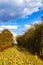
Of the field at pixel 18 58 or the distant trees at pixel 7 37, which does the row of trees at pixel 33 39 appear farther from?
the field at pixel 18 58

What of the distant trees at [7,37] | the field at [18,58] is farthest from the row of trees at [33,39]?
the field at [18,58]

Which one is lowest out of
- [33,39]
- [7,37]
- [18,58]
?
[18,58]

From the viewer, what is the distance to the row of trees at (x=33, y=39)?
88.7 ft

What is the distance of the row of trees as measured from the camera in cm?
2705

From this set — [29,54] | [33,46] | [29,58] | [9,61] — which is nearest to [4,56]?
[9,61]

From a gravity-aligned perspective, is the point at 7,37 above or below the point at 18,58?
above

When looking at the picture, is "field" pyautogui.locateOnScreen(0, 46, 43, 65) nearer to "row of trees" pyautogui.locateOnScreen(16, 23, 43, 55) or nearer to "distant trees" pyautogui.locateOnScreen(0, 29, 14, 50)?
"row of trees" pyautogui.locateOnScreen(16, 23, 43, 55)

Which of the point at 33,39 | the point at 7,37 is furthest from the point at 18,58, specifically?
the point at 7,37

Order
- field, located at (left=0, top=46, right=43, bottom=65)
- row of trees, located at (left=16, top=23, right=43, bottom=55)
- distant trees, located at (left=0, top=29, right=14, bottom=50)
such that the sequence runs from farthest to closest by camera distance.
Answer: distant trees, located at (left=0, top=29, right=14, bottom=50) → row of trees, located at (left=16, top=23, right=43, bottom=55) → field, located at (left=0, top=46, right=43, bottom=65)

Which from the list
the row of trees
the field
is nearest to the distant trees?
A: the row of trees

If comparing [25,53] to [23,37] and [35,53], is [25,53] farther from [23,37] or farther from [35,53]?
[23,37]

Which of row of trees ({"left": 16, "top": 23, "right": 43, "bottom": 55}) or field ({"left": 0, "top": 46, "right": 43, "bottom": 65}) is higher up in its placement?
row of trees ({"left": 16, "top": 23, "right": 43, "bottom": 55})

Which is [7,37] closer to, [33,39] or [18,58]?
[33,39]

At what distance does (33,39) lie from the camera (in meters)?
28.2
